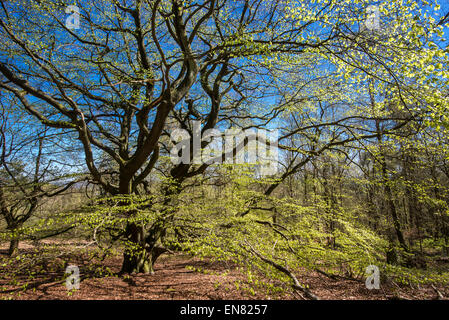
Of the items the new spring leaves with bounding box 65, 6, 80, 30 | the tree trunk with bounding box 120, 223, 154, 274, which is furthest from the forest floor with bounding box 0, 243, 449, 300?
the new spring leaves with bounding box 65, 6, 80, 30

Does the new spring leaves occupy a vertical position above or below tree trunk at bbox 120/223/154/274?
above

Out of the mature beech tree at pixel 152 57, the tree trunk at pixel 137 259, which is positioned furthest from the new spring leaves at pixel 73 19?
the tree trunk at pixel 137 259

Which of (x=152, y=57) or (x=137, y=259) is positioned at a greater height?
(x=152, y=57)

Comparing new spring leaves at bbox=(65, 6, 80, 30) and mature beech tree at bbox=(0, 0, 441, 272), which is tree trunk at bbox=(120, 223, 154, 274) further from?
new spring leaves at bbox=(65, 6, 80, 30)

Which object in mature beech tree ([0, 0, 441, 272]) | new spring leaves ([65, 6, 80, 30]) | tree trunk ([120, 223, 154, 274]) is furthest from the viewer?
tree trunk ([120, 223, 154, 274])

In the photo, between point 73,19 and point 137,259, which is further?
point 137,259

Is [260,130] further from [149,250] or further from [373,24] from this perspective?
[149,250]

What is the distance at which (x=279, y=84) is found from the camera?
6992 millimetres

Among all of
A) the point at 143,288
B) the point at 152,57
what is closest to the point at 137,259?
the point at 143,288

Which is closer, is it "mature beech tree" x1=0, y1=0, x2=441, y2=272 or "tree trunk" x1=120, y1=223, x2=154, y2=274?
"mature beech tree" x1=0, y1=0, x2=441, y2=272

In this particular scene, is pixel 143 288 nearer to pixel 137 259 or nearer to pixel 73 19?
pixel 137 259
